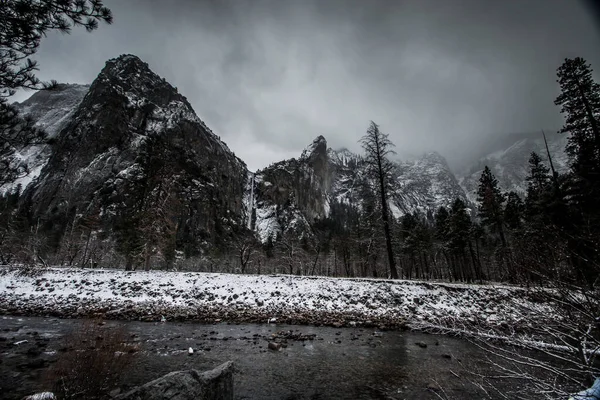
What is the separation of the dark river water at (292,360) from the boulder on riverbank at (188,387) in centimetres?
191

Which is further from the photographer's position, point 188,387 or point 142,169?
point 142,169

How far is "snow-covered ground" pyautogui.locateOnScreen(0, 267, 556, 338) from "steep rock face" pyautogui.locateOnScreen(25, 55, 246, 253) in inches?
1878

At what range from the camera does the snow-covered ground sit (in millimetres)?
17047

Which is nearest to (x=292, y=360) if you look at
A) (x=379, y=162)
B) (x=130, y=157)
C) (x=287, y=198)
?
(x=379, y=162)

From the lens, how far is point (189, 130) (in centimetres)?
12506

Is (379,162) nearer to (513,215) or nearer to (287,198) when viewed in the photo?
(513,215)

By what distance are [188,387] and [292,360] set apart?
6.30m

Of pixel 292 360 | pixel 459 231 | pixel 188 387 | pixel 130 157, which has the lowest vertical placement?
pixel 292 360

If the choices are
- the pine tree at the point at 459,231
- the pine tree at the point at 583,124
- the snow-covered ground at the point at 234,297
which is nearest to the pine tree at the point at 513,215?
the pine tree at the point at 459,231

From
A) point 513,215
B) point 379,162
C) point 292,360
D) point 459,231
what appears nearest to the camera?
point 292,360

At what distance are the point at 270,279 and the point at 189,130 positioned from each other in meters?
120

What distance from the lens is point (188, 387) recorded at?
424 centimetres

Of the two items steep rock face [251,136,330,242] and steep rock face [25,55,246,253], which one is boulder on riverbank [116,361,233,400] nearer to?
steep rock face [25,55,246,253]

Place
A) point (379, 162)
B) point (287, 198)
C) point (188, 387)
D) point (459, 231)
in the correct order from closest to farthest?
point (188, 387)
point (379, 162)
point (459, 231)
point (287, 198)
